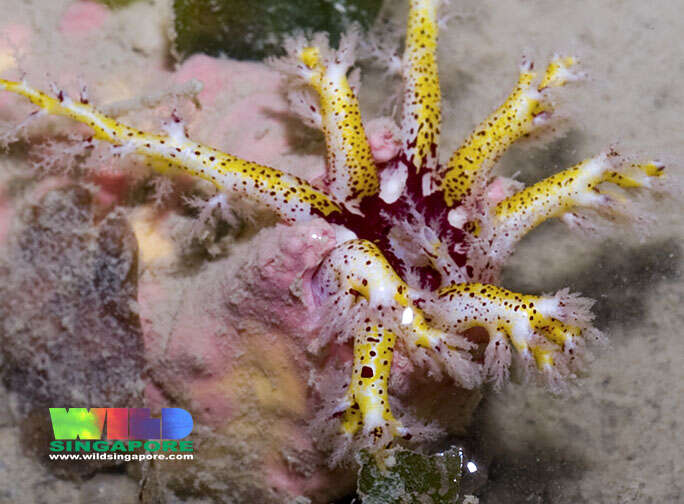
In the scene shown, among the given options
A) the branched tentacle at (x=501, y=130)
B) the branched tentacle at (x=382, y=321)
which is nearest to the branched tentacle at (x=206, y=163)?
the branched tentacle at (x=382, y=321)

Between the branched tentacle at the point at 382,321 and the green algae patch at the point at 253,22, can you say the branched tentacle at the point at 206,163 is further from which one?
the green algae patch at the point at 253,22

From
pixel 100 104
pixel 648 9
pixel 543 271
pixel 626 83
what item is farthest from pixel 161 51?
pixel 648 9

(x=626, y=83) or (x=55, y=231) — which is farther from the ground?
(x=626, y=83)

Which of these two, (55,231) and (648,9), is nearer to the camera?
(55,231)

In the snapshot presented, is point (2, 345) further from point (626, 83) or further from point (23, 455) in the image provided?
point (626, 83)

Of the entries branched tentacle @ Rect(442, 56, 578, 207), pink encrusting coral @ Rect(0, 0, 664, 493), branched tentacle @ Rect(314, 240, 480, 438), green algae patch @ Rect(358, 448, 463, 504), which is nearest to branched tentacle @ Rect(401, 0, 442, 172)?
pink encrusting coral @ Rect(0, 0, 664, 493)

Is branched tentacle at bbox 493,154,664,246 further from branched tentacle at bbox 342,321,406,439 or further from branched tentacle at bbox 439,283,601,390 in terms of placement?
branched tentacle at bbox 342,321,406,439

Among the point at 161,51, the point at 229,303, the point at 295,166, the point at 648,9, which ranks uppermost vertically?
the point at 648,9
